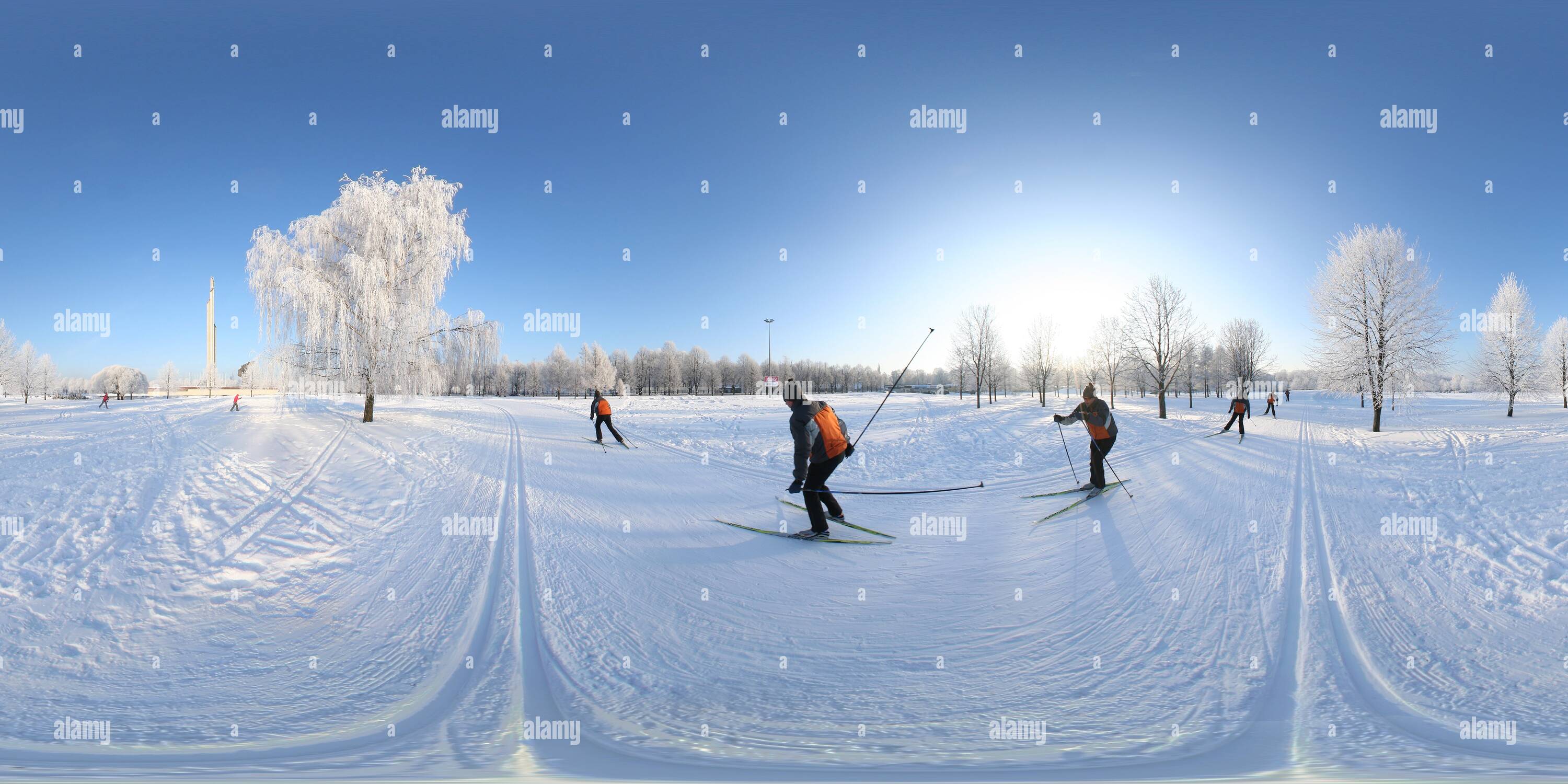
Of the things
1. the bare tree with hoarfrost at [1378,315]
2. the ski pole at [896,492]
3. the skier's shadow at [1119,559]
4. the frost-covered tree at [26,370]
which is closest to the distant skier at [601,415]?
the ski pole at [896,492]

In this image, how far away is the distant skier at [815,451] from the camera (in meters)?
6.59

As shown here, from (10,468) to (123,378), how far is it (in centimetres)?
15728

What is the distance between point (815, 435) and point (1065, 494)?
4.82 m

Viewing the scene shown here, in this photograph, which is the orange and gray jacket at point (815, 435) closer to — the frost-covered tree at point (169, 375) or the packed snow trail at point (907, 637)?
the packed snow trail at point (907, 637)

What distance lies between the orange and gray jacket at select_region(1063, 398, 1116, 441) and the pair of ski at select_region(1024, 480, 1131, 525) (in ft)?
2.86

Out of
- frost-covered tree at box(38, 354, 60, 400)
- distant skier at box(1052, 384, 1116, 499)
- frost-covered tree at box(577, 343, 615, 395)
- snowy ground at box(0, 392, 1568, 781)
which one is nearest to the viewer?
snowy ground at box(0, 392, 1568, 781)

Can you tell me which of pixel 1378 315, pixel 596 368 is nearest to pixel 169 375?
pixel 596 368

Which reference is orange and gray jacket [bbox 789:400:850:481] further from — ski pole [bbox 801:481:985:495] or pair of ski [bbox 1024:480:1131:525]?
pair of ski [bbox 1024:480:1131:525]

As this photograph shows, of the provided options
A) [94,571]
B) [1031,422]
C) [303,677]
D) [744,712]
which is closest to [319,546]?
[94,571]

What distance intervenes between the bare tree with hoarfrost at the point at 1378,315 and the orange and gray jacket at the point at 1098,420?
22570 mm

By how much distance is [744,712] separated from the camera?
3344mm

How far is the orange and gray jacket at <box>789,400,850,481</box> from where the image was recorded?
666 cm

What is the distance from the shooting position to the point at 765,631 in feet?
13.7

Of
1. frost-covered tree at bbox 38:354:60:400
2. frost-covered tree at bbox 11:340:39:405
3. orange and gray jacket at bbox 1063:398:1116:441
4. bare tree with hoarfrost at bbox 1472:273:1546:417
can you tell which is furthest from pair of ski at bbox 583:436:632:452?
frost-covered tree at bbox 38:354:60:400
